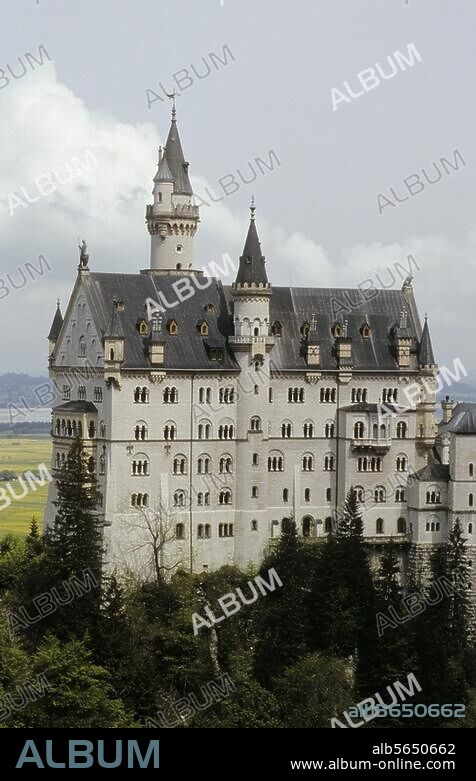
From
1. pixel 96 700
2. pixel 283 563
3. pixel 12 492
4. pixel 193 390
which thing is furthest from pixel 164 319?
pixel 12 492

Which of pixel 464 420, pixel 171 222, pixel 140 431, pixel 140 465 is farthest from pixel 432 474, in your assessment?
pixel 171 222

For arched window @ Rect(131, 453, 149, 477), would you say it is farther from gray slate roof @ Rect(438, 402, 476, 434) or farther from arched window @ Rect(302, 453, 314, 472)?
gray slate roof @ Rect(438, 402, 476, 434)

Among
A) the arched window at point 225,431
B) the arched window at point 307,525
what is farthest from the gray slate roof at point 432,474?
the arched window at point 225,431

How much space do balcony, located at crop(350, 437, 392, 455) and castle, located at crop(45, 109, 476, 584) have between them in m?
0.12

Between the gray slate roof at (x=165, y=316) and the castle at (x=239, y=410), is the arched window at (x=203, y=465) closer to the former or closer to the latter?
the castle at (x=239, y=410)

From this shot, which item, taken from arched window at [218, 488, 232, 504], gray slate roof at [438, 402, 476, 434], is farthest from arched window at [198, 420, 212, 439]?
gray slate roof at [438, 402, 476, 434]

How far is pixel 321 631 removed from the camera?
102m

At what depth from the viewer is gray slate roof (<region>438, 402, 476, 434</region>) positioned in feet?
364

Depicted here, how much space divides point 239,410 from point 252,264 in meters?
9.32

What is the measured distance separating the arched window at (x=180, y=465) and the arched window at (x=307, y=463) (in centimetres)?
889

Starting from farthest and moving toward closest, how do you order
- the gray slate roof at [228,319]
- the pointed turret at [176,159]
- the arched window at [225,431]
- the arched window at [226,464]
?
the pointed turret at [176,159]
the arched window at [226,464]
the arched window at [225,431]
the gray slate roof at [228,319]

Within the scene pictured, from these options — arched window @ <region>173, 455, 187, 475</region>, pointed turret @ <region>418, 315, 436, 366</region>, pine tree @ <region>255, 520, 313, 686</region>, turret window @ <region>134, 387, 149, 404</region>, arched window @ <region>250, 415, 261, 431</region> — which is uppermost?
pointed turret @ <region>418, 315, 436, 366</region>

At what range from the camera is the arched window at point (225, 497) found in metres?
107
